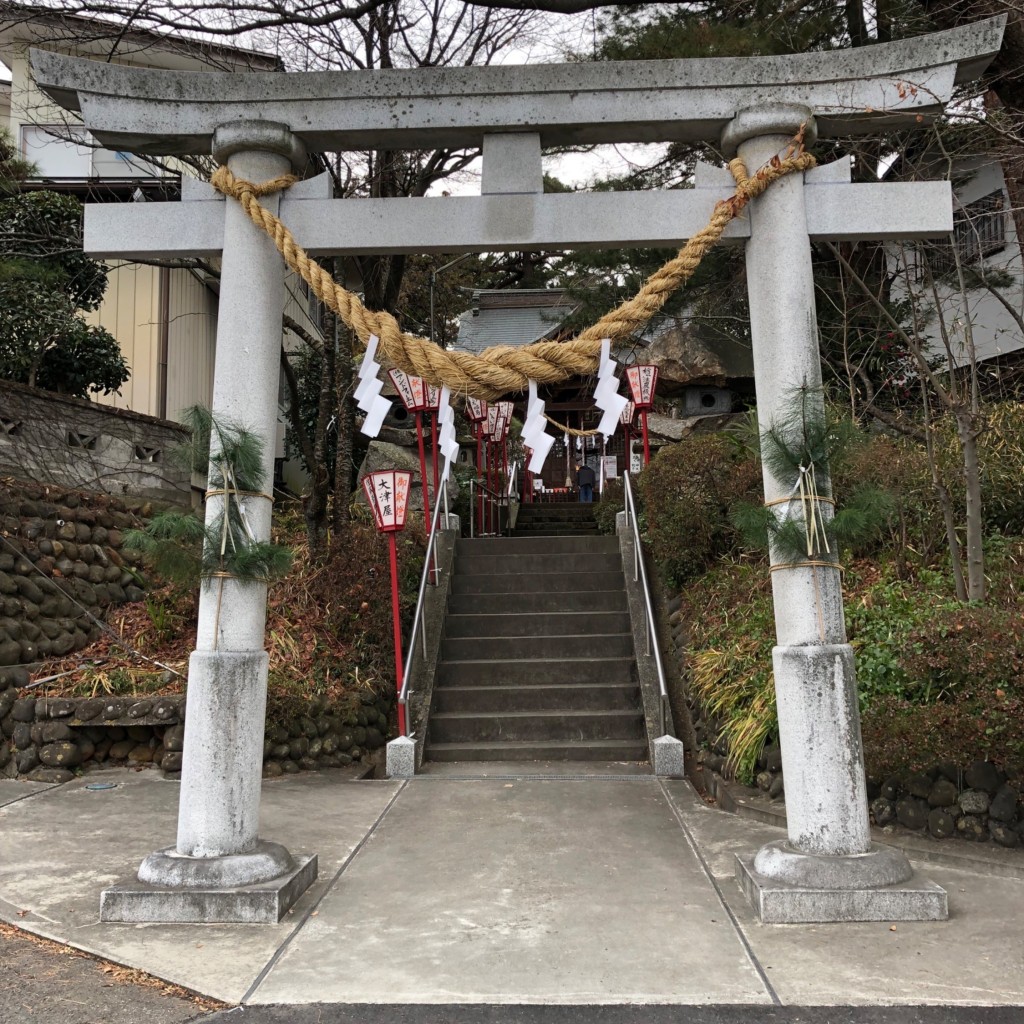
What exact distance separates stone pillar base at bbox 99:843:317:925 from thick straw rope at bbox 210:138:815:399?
2.45 m

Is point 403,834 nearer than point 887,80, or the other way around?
point 887,80

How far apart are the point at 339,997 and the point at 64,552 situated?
6.45 metres

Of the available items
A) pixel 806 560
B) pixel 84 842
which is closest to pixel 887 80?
pixel 806 560

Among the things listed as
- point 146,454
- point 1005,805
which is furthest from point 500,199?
point 146,454

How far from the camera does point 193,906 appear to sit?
374 cm

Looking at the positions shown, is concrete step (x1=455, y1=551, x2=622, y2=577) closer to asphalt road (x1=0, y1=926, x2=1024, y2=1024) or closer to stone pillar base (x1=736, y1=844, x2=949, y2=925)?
stone pillar base (x1=736, y1=844, x2=949, y2=925)

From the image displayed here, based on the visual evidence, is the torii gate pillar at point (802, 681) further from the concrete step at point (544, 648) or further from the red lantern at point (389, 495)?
the concrete step at point (544, 648)

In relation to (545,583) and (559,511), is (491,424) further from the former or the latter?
(545,583)

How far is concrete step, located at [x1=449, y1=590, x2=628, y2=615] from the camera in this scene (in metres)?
9.02

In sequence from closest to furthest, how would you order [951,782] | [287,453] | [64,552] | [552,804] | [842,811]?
1. [842,811]
2. [951,782]
3. [552,804]
4. [64,552]
5. [287,453]

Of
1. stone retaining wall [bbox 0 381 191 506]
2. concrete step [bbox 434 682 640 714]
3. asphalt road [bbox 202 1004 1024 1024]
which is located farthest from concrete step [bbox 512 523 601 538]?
asphalt road [bbox 202 1004 1024 1024]

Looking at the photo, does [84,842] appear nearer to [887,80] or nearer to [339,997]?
[339,997]

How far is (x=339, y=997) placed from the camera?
305cm

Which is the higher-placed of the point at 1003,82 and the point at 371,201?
the point at 1003,82
